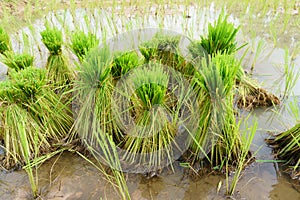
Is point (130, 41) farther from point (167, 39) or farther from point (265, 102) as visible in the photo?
point (265, 102)

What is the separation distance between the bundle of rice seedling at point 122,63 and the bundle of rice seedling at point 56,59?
572 mm

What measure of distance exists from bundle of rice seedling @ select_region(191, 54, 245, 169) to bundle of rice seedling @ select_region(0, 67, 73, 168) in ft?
3.14

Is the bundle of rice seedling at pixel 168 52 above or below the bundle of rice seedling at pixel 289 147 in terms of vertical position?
above

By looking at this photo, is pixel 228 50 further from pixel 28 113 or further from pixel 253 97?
pixel 28 113

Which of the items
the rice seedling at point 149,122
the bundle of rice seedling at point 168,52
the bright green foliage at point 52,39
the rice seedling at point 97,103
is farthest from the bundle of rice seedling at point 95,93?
the bright green foliage at point 52,39

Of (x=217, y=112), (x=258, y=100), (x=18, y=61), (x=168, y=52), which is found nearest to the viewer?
(x=217, y=112)

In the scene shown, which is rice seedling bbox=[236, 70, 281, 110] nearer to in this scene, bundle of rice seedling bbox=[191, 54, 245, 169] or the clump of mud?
the clump of mud

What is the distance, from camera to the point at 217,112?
1.69 metres

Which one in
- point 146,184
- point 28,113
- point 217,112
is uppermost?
point 217,112

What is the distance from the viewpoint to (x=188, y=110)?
1.99 metres

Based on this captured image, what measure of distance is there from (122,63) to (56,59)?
2.55 feet

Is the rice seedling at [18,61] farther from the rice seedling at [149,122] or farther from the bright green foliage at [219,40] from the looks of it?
the bright green foliage at [219,40]

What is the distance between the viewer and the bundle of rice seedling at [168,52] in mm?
2184

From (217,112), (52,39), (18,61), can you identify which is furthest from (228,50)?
(18,61)
